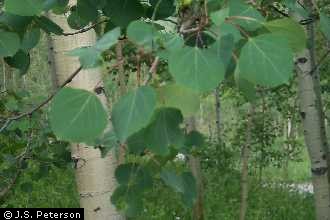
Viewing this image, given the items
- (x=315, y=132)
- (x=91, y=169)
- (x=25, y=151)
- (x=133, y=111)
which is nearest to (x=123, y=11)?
(x=133, y=111)

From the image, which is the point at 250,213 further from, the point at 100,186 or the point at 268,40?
the point at 268,40

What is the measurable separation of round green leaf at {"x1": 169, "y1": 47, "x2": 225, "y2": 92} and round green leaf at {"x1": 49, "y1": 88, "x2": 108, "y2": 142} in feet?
0.45

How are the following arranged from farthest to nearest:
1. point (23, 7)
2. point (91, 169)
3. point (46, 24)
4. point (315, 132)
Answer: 1. point (315, 132)
2. point (91, 169)
3. point (46, 24)
4. point (23, 7)

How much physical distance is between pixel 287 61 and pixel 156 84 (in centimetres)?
22

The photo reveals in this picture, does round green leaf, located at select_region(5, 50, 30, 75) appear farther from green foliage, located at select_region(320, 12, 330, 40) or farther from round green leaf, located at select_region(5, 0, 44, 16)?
green foliage, located at select_region(320, 12, 330, 40)

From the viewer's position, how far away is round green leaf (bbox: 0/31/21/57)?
1098 mm

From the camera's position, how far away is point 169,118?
0.87 meters

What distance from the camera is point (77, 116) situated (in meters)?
0.77

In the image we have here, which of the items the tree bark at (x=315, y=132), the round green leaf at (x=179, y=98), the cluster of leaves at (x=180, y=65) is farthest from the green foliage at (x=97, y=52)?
the tree bark at (x=315, y=132)

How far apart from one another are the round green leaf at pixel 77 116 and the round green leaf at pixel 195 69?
14 cm

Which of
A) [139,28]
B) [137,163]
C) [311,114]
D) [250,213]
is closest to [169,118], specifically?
[139,28]

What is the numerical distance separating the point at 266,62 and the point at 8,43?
0.60 meters

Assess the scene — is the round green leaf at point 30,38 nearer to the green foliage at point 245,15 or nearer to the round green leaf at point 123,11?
the round green leaf at point 123,11

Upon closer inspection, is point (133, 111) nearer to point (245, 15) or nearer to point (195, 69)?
point (195, 69)
